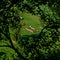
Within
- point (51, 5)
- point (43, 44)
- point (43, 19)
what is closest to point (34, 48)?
point (43, 44)

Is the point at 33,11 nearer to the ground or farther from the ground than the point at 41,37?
farther from the ground

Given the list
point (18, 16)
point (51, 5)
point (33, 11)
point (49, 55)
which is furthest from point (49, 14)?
point (49, 55)

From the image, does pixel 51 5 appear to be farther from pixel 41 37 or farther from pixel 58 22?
pixel 41 37

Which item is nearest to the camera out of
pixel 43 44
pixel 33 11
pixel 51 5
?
pixel 51 5

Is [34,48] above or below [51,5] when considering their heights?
below

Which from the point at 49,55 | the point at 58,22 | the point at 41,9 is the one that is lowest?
the point at 49,55

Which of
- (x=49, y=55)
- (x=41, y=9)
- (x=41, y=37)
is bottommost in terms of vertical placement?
(x=49, y=55)

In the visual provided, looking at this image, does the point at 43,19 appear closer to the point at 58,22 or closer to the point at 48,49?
the point at 58,22

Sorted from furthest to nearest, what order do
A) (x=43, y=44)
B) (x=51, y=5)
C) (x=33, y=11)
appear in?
(x=43, y=44), (x=33, y=11), (x=51, y=5)

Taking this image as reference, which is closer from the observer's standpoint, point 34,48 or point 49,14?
point 49,14
